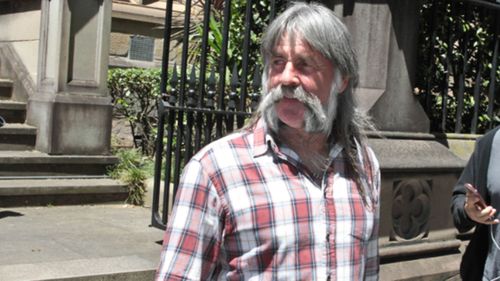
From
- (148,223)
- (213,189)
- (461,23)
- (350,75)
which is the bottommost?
(148,223)

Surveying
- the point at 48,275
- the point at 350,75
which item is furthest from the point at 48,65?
the point at 350,75

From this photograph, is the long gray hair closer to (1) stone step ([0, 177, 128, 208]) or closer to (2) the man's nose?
(2) the man's nose

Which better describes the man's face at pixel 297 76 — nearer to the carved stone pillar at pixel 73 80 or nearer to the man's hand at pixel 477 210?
the man's hand at pixel 477 210

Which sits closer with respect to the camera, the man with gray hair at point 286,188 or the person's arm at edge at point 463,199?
the man with gray hair at point 286,188

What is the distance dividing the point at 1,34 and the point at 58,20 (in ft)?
6.41

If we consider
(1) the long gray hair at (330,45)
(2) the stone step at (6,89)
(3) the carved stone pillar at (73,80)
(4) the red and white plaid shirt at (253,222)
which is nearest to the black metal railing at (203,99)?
(3) the carved stone pillar at (73,80)

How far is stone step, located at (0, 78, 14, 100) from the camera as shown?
857 cm

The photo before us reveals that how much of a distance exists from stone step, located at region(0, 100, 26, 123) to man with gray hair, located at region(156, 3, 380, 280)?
21.2 ft

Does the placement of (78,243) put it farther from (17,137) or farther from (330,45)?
(330,45)

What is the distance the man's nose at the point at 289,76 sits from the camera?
6.98ft

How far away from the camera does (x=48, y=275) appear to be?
14.2 feet

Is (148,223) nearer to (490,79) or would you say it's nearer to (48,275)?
(48,275)

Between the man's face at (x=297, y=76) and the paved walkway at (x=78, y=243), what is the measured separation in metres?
2.63

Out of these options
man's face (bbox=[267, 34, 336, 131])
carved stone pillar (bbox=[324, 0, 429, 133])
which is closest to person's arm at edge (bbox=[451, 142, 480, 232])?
man's face (bbox=[267, 34, 336, 131])
